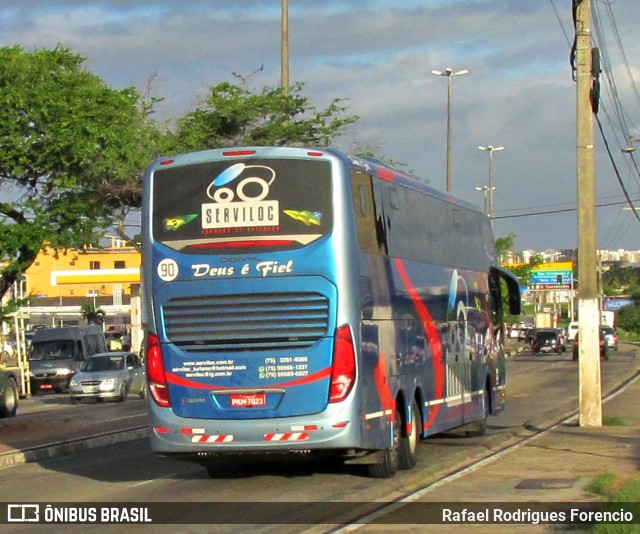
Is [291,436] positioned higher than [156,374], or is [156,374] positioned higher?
[156,374]

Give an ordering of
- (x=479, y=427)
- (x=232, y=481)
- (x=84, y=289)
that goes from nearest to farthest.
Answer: (x=232, y=481) < (x=479, y=427) < (x=84, y=289)

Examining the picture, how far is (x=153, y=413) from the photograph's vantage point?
49.5 feet

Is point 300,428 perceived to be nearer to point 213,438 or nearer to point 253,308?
point 213,438

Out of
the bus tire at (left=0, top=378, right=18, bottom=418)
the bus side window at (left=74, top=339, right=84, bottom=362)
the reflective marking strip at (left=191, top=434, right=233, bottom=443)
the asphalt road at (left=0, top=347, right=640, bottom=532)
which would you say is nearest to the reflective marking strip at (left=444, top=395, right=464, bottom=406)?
the asphalt road at (left=0, top=347, right=640, bottom=532)

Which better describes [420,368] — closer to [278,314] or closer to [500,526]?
[278,314]

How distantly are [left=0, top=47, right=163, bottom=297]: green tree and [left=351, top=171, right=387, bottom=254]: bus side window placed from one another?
76.4 ft

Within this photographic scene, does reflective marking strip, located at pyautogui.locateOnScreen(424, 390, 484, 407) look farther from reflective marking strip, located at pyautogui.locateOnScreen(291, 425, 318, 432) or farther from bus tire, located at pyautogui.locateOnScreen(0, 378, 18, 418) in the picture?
bus tire, located at pyautogui.locateOnScreen(0, 378, 18, 418)

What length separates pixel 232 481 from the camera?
53.2 feet

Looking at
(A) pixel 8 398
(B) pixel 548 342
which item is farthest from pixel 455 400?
(B) pixel 548 342

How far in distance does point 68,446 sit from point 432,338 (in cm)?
693

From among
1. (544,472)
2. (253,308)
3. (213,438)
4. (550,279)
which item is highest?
(550,279)

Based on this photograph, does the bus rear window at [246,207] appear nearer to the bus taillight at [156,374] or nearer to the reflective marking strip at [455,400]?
the bus taillight at [156,374]

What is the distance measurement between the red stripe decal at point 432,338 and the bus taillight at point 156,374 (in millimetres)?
3788

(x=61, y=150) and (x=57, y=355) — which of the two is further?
(x=57, y=355)
